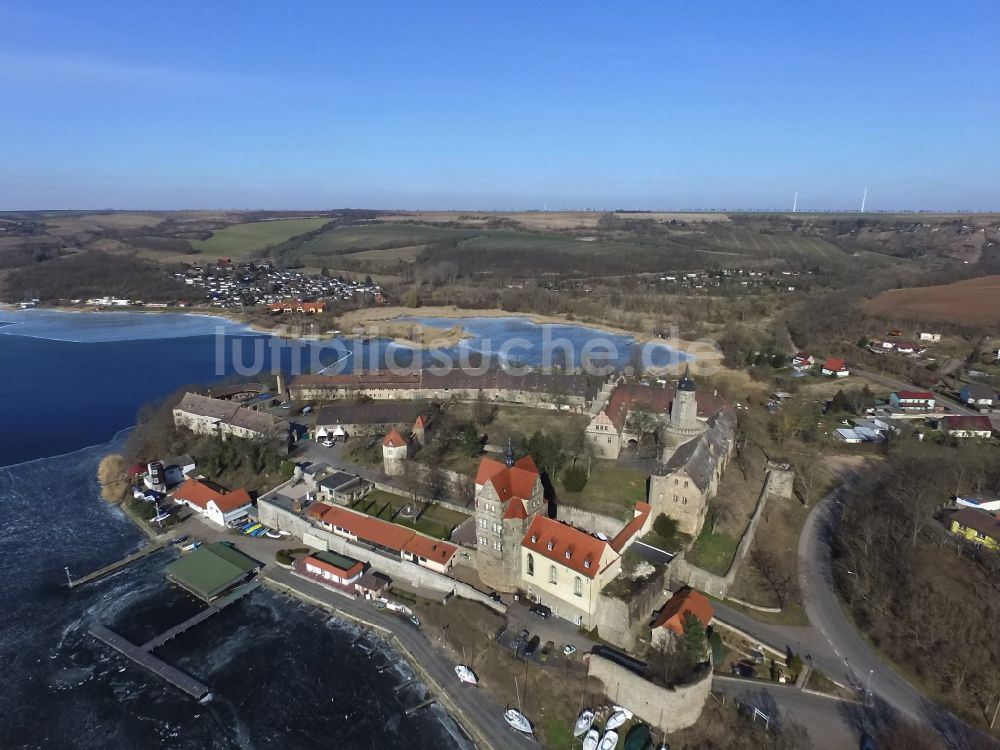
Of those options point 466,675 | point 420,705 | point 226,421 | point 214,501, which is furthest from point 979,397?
point 226,421

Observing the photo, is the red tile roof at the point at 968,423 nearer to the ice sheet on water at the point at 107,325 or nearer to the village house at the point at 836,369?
the village house at the point at 836,369

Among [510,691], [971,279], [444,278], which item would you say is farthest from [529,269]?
[510,691]

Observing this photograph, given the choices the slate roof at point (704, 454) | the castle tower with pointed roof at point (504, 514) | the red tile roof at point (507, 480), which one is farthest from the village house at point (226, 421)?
the slate roof at point (704, 454)

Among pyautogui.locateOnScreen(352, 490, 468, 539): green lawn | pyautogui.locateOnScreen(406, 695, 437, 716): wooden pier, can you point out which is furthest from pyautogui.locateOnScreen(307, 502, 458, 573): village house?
pyautogui.locateOnScreen(406, 695, 437, 716): wooden pier

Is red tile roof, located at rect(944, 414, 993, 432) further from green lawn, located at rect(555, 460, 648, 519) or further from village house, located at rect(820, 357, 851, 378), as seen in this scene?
green lawn, located at rect(555, 460, 648, 519)

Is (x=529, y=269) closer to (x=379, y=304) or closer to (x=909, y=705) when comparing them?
(x=379, y=304)
